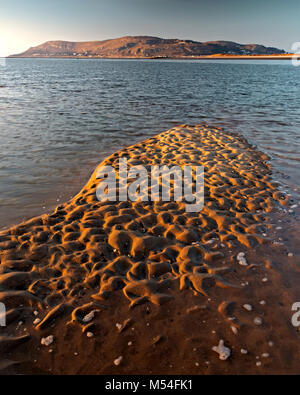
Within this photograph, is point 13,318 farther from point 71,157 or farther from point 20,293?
point 71,157

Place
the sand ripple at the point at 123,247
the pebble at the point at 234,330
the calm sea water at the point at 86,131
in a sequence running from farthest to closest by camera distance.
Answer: the calm sea water at the point at 86,131 → the sand ripple at the point at 123,247 → the pebble at the point at 234,330

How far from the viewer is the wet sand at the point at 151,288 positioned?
326cm

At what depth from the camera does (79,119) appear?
17141 mm

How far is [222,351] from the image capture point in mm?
3295

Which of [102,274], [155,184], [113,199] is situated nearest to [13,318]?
[102,274]

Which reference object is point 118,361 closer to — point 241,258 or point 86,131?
point 241,258

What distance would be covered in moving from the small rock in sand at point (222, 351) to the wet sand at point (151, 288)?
4 centimetres

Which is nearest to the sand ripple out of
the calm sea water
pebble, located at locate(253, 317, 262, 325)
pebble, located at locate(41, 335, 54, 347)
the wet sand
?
the wet sand

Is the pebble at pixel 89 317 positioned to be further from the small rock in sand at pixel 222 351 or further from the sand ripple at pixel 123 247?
the small rock in sand at pixel 222 351

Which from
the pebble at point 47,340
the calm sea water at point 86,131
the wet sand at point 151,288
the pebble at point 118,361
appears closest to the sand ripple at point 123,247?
the wet sand at point 151,288

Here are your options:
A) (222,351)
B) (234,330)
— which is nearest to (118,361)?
(222,351)

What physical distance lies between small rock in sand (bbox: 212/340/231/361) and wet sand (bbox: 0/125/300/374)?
0.04m

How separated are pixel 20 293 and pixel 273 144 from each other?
12978 mm

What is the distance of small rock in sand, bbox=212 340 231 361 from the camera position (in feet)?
10.6
